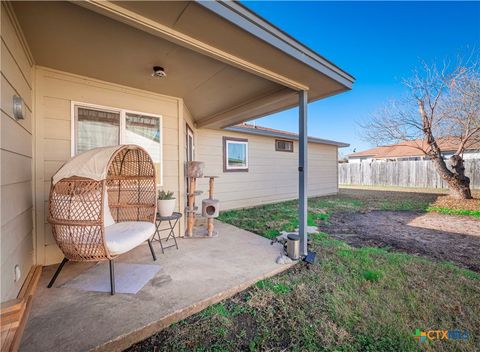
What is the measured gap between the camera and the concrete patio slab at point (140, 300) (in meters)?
1.34

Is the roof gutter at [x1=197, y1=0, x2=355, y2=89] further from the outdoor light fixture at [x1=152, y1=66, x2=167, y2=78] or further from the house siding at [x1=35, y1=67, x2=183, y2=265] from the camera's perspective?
the house siding at [x1=35, y1=67, x2=183, y2=265]

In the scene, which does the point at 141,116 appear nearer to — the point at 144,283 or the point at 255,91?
the point at 255,91

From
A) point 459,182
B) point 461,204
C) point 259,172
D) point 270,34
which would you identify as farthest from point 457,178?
point 270,34

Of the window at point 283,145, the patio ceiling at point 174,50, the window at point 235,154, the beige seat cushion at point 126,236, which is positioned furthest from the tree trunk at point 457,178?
the beige seat cushion at point 126,236

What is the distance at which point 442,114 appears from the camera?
7211mm

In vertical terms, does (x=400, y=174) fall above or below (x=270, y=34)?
below

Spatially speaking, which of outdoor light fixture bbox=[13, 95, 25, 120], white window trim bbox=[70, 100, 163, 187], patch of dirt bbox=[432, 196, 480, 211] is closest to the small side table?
white window trim bbox=[70, 100, 163, 187]

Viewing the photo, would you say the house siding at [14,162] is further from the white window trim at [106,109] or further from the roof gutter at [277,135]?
the roof gutter at [277,135]

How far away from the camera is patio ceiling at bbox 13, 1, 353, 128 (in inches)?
58.9

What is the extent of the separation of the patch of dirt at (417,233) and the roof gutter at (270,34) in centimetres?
273

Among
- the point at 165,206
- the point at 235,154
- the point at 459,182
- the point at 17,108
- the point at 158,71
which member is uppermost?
the point at 158,71

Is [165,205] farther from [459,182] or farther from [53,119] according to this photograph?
[459,182]

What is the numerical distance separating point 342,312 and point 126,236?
206cm

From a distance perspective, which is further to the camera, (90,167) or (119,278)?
(119,278)
